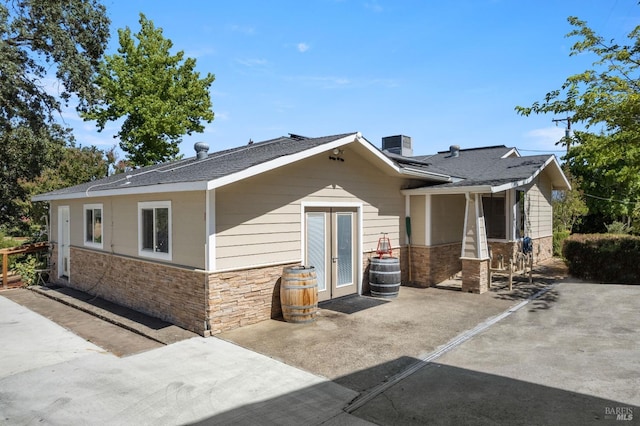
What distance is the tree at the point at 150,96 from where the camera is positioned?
75.3 feet

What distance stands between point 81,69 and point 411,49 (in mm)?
16557

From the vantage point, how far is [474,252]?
1026 centimetres

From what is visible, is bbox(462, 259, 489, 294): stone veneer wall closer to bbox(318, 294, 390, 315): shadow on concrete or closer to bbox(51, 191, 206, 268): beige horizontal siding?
bbox(318, 294, 390, 315): shadow on concrete

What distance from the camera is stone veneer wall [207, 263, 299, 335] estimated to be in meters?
6.90

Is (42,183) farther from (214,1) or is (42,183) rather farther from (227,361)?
(227,361)

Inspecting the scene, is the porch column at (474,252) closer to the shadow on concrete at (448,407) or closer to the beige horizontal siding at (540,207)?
the shadow on concrete at (448,407)

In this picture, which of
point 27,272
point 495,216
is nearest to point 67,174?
point 27,272

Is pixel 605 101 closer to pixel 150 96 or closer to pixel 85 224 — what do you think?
pixel 85 224

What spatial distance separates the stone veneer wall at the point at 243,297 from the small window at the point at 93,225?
5.03m

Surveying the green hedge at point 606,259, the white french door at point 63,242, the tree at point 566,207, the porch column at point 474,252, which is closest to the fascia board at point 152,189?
the white french door at point 63,242

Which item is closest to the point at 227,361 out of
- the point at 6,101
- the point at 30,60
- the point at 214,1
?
the point at 214,1

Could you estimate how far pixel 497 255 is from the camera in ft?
45.5
